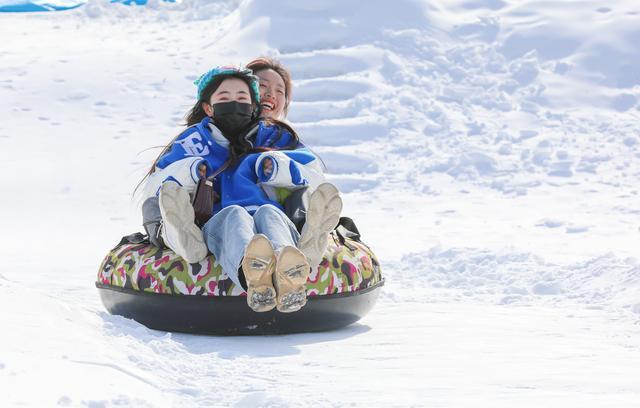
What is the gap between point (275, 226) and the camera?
4230 millimetres

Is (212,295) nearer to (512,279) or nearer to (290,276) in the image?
(290,276)

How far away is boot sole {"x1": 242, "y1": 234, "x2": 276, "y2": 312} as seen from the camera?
12.6ft

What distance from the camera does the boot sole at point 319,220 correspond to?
423 centimetres

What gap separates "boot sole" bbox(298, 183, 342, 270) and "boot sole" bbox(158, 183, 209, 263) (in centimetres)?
46

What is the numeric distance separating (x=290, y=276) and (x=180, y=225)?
69 cm

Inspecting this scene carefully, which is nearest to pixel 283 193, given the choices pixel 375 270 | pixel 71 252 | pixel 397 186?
pixel 375 270

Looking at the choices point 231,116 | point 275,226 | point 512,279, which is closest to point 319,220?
point 275,226

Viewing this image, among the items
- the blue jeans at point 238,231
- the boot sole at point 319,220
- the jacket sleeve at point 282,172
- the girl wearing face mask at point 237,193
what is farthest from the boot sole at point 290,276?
the jacket sleeve at point 282,172

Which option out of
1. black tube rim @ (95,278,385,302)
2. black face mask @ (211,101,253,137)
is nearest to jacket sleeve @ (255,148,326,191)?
black face mask @ (211,101,253,137)

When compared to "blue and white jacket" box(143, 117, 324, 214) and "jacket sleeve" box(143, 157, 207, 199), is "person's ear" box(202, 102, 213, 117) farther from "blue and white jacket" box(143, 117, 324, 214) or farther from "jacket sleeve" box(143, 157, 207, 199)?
"jacket sleeve" box(143, 157, 207, 199)

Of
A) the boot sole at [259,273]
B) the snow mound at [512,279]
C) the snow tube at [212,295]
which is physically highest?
the boot sole at [259,273]

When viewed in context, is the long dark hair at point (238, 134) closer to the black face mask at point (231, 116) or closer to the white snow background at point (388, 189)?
the black face mask at point (231, 116)

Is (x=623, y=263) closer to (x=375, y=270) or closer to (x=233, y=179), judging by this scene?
(x=375, y=270)

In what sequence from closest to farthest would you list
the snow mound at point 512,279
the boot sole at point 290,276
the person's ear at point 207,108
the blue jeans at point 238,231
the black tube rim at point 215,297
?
1. the boot sole at point 290,276
2. the blue jeans at point 238,231
3. the black tube rim at point 215,297
4. the person's ear at point 207,108
5. the snow mound at point 512,279
